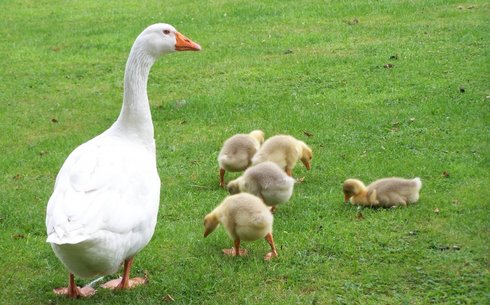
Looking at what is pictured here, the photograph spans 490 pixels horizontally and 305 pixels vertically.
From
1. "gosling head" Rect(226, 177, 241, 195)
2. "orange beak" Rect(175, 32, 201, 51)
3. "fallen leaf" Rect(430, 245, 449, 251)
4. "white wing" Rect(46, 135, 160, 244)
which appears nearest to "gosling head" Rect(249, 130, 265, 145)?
"gosling head" Rect(226, 177, 241, 195)

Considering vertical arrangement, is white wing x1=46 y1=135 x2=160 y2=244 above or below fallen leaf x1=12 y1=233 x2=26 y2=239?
above

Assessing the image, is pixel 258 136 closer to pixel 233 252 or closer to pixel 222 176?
pixel 222 176

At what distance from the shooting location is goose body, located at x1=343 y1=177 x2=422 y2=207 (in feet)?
25.5

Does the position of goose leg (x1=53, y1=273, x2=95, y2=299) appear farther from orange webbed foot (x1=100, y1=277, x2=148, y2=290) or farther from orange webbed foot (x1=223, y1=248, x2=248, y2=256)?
orange webbed foot (x1=223, y1=248, x2=248, y2=256)

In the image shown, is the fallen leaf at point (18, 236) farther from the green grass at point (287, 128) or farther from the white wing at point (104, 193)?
the white wing at point (104, 193)

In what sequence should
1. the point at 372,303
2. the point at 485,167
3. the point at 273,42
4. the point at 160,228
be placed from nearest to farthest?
the point at 372,303 → the point at 160,228 → the point at 485,167 → the point at 273,42

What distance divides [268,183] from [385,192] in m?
1.17

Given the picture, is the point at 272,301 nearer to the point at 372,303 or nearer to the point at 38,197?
the point at 372,303

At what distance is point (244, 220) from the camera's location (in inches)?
269

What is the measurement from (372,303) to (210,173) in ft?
12.2

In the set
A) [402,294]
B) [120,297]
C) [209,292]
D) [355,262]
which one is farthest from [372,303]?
[120,297]

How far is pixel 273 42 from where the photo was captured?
1556 cm

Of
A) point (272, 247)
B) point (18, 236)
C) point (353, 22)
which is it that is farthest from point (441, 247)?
point (353, 22)

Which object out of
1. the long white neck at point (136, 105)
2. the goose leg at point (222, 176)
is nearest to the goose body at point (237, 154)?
the goose leg at point (222, 176)
